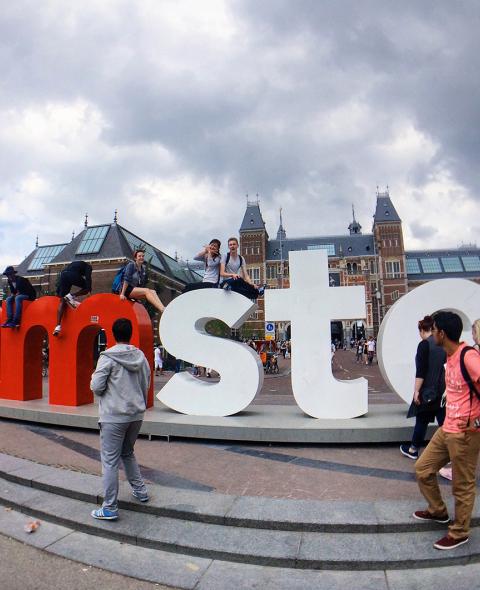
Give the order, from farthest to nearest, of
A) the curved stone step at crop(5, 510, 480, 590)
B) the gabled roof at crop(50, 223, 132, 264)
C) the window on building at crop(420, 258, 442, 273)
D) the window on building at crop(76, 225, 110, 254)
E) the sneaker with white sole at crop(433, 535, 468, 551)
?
1. the window on building at crop(420, 258, 442, 273)
2. the window on building at crop(76, 225, 110, 254)
3. the gabled roof at crop(50, 223, 132, 264)
4. the sneaker with white sole at crop(433, 535, 468, 551)
5. the curved stone step at crop(5, 510, 480, 590)

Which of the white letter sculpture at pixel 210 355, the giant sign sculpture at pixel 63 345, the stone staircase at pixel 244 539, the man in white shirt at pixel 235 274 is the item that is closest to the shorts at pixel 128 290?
the giant sign sculpture at pixel 63 345

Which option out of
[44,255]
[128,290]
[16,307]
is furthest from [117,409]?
[44,255]

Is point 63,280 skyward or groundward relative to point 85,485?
skyward

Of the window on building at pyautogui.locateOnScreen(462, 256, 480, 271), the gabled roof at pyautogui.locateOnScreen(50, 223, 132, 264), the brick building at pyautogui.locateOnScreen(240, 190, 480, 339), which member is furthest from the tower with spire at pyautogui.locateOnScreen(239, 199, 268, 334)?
the window on building at pyautogui.locateOnScreen(462, 256, 480, 271)

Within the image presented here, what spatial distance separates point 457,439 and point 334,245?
246 feet

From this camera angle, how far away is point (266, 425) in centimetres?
582

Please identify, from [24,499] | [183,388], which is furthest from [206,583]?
[183,388]

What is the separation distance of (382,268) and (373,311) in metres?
→ 8.23

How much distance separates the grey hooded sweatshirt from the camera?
134 inches

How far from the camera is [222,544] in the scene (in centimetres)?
305

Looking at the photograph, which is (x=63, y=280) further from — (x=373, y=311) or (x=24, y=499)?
(x=373, y=311)

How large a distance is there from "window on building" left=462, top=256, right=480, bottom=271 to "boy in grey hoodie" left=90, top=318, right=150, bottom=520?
261ft

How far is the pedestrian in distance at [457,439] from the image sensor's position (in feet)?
9.27

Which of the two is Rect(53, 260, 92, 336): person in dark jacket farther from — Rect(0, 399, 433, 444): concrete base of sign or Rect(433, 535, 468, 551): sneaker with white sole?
Rect(433, 535, 468, 551): sneaker with white sole
